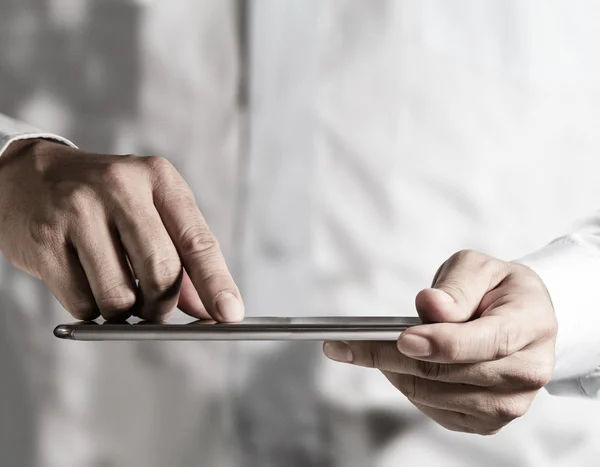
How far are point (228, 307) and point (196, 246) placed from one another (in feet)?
0.11

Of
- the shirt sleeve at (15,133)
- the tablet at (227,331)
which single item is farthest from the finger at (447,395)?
the shirt sleeve at (15,133)

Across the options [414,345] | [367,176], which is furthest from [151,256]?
[367,176]

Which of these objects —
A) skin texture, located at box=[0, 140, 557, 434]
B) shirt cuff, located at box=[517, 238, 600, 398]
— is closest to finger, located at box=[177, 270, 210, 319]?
skin texture, located at box=[0, 140, 557, 434]

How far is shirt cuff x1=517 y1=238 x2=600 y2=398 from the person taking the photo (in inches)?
16.8

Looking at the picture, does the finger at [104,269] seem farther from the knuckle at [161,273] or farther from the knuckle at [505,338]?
the knuckle at [505,338]

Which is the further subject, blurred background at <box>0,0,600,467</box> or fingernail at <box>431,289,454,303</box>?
blurred background at <box>0,0,600,467</box>

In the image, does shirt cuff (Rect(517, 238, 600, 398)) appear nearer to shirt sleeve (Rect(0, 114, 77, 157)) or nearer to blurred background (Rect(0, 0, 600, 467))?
blurred background (Rect(0, 0, 600, 467))

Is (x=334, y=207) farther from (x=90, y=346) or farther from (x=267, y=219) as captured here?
(x=90, y=346)

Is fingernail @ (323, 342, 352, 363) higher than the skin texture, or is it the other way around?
the skin texture

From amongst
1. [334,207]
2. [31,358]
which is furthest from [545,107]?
[31,358]

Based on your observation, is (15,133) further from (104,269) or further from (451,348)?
(451,348)

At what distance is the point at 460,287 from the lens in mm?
317

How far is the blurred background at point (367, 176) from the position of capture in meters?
0.47

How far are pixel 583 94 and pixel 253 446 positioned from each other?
35 cm
